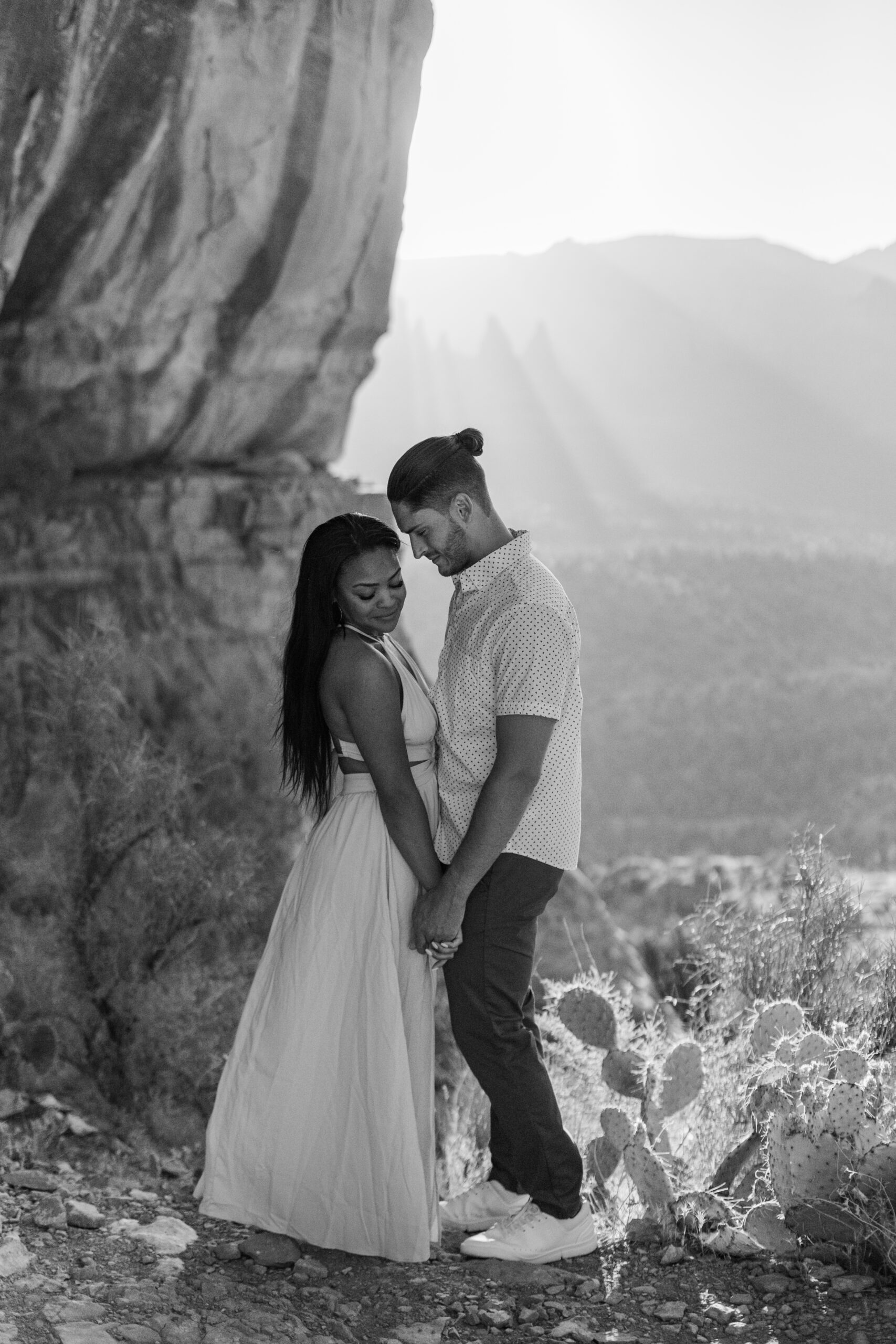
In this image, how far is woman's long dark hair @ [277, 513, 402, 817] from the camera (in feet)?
9.52

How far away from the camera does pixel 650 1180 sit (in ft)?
10.8

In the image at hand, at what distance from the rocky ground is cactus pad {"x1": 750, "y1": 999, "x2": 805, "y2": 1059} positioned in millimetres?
→ 664

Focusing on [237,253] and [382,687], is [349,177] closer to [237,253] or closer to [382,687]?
[237,253]

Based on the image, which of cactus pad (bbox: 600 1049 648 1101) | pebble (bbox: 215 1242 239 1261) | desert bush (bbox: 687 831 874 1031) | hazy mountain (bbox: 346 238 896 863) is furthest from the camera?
hazy mountain (bbox: 346 238 896 863)

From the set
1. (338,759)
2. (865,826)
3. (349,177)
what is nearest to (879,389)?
(865,826)

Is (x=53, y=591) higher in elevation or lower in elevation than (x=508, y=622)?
lower

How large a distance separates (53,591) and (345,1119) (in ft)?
29.8

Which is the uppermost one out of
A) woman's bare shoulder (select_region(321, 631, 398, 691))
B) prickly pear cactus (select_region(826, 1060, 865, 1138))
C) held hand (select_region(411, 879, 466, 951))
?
woman's bare shoulder (select_region(321, 631, 398, 691))

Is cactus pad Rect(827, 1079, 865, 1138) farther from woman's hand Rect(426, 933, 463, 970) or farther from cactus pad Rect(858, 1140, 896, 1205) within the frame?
woman's hand Rect(426, 933, 463, 970)

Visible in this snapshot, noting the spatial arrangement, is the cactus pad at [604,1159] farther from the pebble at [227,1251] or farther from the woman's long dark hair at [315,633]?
the woman's long dark hair at [315,633]

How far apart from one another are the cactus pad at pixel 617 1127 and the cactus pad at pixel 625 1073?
0.08m

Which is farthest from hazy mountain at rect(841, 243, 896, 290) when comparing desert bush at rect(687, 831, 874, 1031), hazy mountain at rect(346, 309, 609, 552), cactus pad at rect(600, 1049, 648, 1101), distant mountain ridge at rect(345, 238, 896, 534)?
cactus pad at rect(600, 1049, 648, 1101)

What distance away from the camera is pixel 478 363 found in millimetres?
79188

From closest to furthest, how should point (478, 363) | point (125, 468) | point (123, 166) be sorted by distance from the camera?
point (123, 166), point (125, 468), point (478, 363)
